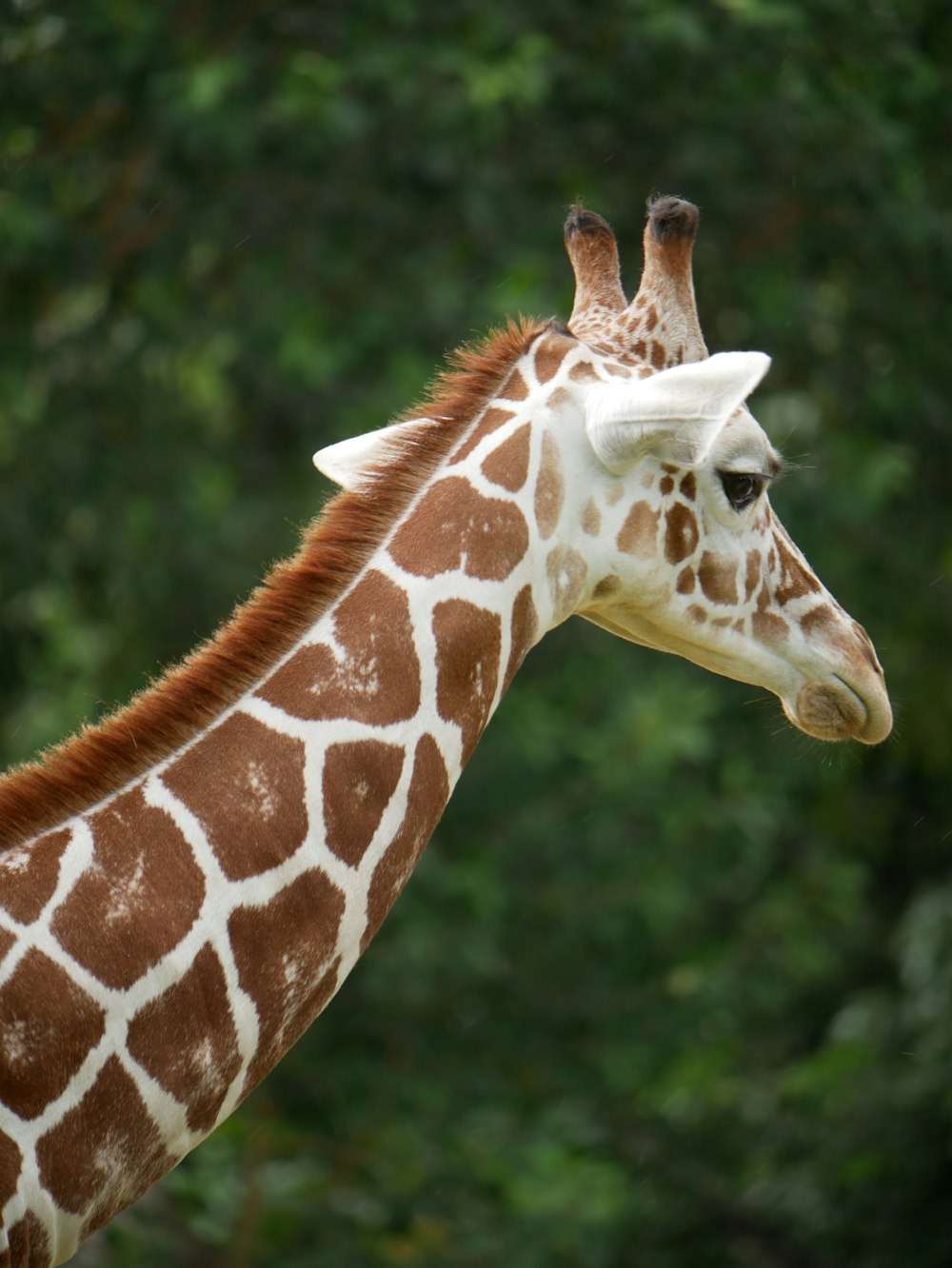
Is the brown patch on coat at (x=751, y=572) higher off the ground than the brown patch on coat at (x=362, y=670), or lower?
higher

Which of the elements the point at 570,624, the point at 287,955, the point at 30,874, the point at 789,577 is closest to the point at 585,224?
the point at 789,577

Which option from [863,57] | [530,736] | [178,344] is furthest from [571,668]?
[863,57]

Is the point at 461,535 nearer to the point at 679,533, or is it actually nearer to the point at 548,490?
the point at 548,490

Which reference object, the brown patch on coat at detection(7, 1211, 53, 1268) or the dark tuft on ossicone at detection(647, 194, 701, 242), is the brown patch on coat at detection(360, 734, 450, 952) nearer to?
the brown patch on coat at detection(7, 1211, 53, 1268)

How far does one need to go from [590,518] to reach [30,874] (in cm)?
129

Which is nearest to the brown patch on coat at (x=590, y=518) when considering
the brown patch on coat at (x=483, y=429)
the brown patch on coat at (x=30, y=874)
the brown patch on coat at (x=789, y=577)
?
the brown patch on coat at (x=483, y=429)

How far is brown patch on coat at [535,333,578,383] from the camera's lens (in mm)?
3309

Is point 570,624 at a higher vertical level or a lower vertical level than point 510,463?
lower

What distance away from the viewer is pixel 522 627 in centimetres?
316

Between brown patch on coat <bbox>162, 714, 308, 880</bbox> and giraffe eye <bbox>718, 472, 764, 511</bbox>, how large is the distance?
1081mm

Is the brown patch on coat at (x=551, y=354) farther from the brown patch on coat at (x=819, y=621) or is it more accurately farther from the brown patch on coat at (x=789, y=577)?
the brown patch on coat at (x=819, y=621)

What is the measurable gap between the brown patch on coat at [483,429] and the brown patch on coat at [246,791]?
713 millimetres

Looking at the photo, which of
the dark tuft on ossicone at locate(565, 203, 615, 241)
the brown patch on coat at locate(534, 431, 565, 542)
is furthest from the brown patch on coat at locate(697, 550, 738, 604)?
the dark tuft on ossicone at locate(565, 203, 615, 241)

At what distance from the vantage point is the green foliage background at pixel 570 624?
760 centimetres
